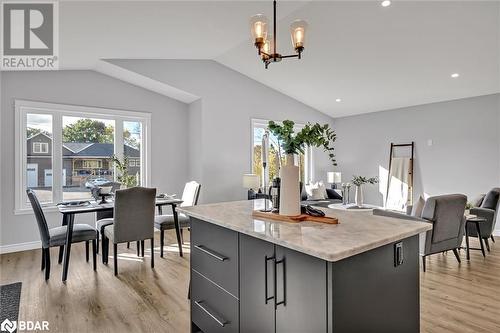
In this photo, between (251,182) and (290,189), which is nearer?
(290,189)

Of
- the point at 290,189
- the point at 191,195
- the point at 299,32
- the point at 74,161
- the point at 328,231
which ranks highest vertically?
the point at 299,32

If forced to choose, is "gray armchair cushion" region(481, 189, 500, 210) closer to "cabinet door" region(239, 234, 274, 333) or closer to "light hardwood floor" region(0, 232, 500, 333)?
"light hardwood floor" region(0, 232, 500, 333)

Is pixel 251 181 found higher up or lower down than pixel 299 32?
lower down

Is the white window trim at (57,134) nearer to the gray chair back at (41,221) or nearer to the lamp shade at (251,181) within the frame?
the gray chair back at (41,221)

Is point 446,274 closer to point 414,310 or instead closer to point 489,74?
point 414,310

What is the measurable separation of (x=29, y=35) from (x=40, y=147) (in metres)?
2.04

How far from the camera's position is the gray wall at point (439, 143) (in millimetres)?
5492

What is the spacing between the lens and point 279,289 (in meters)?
1.42

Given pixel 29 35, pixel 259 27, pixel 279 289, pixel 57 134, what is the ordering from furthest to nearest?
pixel 57 134 < pixel 29 35 < pixel 259 27 < pixel 279 289

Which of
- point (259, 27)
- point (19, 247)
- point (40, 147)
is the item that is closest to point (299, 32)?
point (259, 27)

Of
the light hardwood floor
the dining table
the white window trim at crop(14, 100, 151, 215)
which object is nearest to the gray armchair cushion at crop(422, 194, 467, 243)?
the light hardwood floor

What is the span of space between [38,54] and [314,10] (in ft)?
12.1

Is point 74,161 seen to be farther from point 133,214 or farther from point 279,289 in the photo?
point 279,289

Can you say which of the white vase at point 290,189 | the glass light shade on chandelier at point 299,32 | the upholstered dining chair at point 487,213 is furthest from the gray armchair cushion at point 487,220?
the white vase at point 290,189
